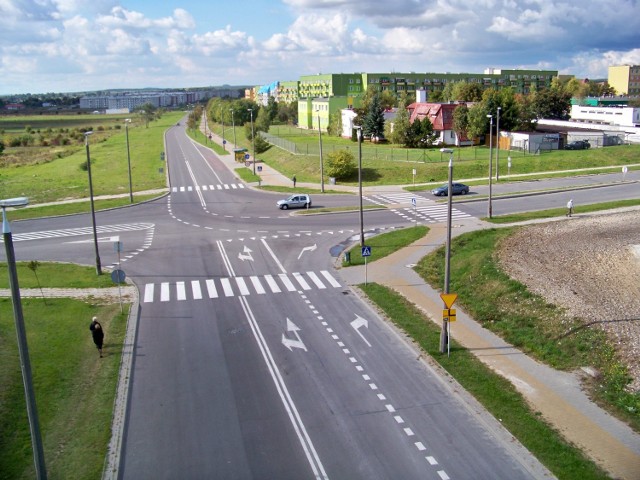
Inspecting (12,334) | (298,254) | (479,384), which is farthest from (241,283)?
(479,384)

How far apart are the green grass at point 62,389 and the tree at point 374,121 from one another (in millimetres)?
61175

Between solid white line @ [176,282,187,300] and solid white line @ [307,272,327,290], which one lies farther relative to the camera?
solid white line @ [307,272,327,290]

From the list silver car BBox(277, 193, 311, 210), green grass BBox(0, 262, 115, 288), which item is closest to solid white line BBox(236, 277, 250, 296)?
green grass BBox(0, 262, 115, 288)

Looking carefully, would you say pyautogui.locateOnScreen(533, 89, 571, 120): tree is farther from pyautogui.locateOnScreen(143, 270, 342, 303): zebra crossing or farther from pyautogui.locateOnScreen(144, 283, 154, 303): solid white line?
pyautogui.locateOnScreen(144, 283, 154, 303): solid white line

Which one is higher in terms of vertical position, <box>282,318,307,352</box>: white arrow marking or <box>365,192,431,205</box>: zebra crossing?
<box>365,192,431,205</box>: zebra crossing

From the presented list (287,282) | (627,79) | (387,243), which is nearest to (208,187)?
(387,243)

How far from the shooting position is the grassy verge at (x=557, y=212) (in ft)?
134

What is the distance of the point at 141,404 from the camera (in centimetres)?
1725

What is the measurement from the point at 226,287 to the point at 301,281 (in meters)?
3.56

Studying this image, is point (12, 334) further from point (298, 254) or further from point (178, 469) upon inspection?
point (298, 254)

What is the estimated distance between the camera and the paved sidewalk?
14.2 metres

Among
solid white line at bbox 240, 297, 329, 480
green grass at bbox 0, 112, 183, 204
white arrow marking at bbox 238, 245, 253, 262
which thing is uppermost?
green grass at bbox 0, 112, 183, 204

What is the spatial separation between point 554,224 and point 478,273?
10.9 metres

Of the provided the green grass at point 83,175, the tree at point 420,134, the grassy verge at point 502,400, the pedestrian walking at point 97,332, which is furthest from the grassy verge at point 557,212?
the green grass at point 83,175
